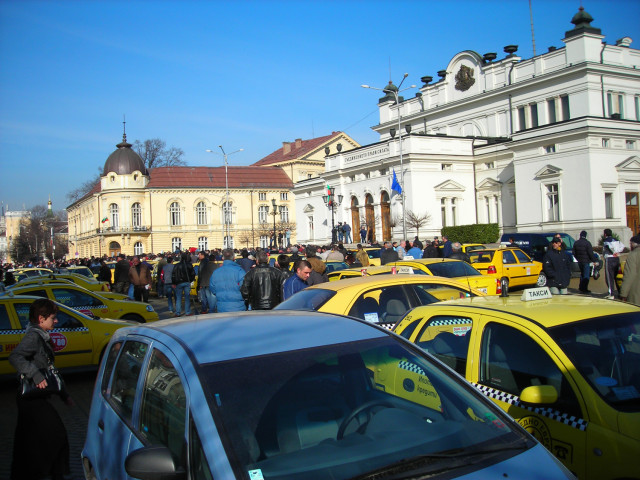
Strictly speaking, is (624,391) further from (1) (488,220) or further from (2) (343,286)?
(1) (488,220)

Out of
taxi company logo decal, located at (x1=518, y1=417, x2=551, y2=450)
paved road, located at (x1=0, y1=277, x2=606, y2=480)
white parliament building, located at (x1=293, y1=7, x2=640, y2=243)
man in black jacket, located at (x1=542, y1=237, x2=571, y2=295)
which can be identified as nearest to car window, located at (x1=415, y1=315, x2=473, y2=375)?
taxi company logo decal, located at (x1=518, y1=417, x2=551, y2=450)

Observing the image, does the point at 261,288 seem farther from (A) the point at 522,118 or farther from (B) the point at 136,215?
(B) the point at 136,215

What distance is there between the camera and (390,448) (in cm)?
267

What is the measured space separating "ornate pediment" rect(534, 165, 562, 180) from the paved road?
35331 mm

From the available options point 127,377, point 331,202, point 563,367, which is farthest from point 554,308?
point 331,202

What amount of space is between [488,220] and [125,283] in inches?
1354

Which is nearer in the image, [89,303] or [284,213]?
[89,303]

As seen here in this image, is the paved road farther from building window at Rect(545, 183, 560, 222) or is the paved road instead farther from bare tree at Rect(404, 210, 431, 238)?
bare tree at Rect(404, 210, 431, 238)

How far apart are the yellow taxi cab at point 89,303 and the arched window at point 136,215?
66533 mm

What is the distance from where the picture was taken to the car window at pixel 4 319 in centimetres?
986

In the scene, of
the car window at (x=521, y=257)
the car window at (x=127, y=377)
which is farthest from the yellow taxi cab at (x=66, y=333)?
the car window at (x=521, y=257)

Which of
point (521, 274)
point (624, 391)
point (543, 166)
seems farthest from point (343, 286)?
point (543, 166)

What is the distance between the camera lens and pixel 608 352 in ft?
13.0

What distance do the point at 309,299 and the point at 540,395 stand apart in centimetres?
431
